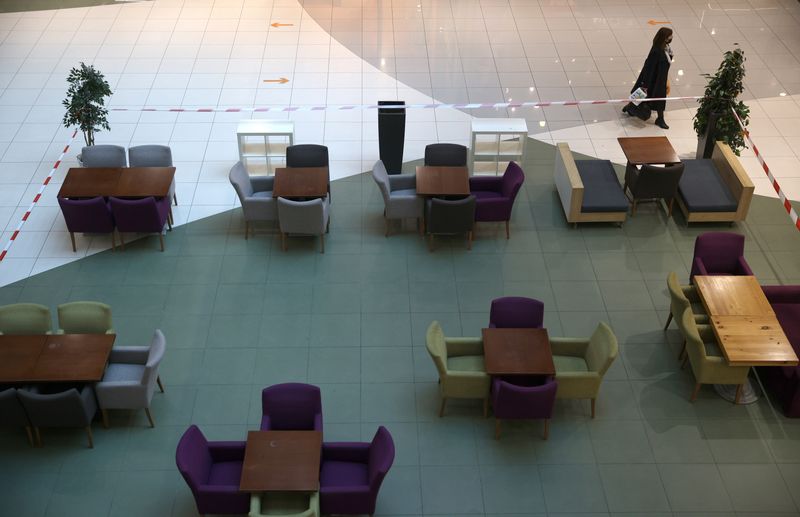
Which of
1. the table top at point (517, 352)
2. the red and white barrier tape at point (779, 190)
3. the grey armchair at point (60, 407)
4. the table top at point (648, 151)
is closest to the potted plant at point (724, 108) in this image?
the red and white barrier tape at point (779, 190)

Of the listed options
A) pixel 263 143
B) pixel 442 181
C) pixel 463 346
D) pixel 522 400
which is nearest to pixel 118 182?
pixel 263 143

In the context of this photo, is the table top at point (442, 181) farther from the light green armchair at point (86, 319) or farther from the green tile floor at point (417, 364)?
the light green armchair at point (86, 319)

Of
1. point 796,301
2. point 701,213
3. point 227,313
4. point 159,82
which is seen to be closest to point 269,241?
point 227,313

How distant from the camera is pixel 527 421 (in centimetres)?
775

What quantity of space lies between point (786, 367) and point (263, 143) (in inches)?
275

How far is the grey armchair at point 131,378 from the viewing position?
730 cm

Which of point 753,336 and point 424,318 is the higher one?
point 753,336

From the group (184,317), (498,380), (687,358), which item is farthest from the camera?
(184,317)

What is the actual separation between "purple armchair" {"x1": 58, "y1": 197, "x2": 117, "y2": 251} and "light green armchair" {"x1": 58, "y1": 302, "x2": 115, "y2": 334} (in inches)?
72.9

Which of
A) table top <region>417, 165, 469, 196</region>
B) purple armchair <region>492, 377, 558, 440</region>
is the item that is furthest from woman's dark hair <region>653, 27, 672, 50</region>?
purple armchair <region>492, 377, 558, 440</region>

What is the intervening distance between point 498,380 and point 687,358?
2.27m

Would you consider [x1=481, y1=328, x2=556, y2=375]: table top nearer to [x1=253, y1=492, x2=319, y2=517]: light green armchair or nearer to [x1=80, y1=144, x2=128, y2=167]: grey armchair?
[x1=253, y1=492, x2=319, y2=517]: light green armchair

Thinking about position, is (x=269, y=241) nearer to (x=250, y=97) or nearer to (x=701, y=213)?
(x=250, y=97)

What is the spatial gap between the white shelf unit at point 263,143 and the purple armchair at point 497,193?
264 centimetres
